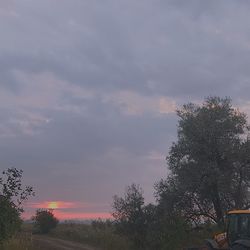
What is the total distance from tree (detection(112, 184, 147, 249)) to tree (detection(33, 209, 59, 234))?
1984 centimetres

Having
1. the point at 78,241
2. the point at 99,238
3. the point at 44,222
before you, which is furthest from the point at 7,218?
the point at 44,222

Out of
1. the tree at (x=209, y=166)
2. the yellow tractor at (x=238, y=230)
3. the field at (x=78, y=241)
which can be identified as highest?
the tree at (x=209, y=166)

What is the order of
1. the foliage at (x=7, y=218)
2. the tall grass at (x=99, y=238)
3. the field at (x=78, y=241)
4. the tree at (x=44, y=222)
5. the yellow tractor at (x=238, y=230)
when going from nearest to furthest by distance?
1. the yellow tractor at (x=238, y=230)
2. the foliage at (x=7, y=218)
3. the field at (x=78, y=241)
4. the tall grass at (x=99, y=238)
5. the tree at (x=44, y=222)

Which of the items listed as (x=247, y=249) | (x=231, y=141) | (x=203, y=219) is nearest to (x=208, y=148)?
(x=231, y=141)

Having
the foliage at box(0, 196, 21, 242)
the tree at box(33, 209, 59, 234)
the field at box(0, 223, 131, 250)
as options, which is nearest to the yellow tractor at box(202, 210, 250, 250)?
the foliage at box(0, 196, 21, 242)

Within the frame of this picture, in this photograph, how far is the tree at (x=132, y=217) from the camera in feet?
124

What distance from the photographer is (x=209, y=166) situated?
3419cm

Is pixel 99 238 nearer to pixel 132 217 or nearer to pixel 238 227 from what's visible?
pixel 132 217

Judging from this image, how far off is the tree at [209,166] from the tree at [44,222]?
24.3 metres

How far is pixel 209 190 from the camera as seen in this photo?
34844 millimetres

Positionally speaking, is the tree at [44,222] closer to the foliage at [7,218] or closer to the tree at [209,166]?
the tree at [209,166]

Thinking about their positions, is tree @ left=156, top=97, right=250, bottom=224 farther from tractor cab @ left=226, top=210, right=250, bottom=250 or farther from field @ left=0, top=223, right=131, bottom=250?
tractor cab @ left=226, top=210, right=250, bottom=250

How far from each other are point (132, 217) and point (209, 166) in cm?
743

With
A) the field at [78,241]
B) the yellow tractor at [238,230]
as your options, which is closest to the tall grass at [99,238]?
the field at [78,241]
